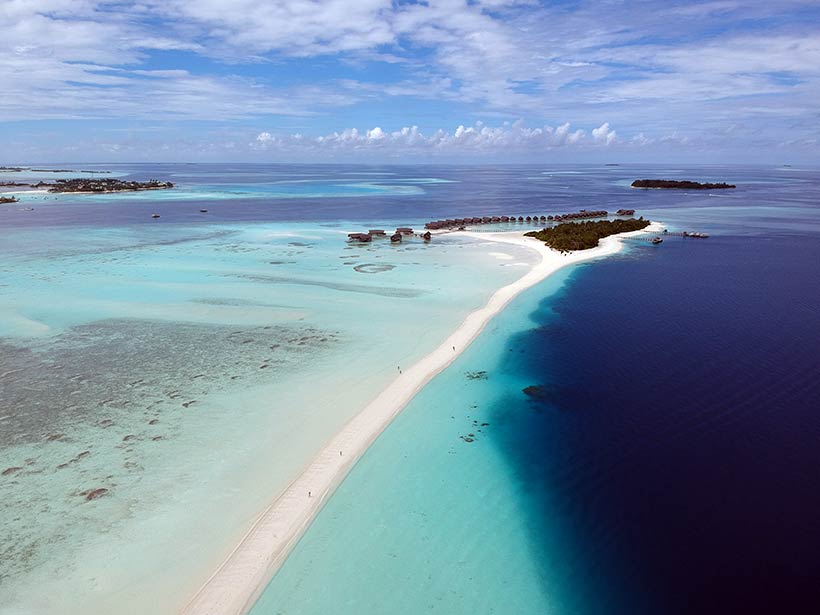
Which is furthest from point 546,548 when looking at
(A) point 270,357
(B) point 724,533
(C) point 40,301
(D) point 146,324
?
(C) point 40,301

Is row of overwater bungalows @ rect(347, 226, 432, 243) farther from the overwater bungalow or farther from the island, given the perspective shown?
the island

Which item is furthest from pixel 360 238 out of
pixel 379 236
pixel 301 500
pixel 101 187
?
pixel 101 187

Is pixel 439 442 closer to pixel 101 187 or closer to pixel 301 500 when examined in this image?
pixel 301 500

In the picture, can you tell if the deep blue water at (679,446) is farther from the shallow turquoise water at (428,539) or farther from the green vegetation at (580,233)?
the green vegetation at (580,233)

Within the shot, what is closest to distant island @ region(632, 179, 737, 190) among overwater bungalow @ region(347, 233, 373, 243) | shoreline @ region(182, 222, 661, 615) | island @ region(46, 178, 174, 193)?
overwater bungalow @ region(347, 233, 373, 243)

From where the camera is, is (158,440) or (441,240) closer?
(158,440)

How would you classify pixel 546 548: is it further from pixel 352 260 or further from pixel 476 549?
pixel 352 260
